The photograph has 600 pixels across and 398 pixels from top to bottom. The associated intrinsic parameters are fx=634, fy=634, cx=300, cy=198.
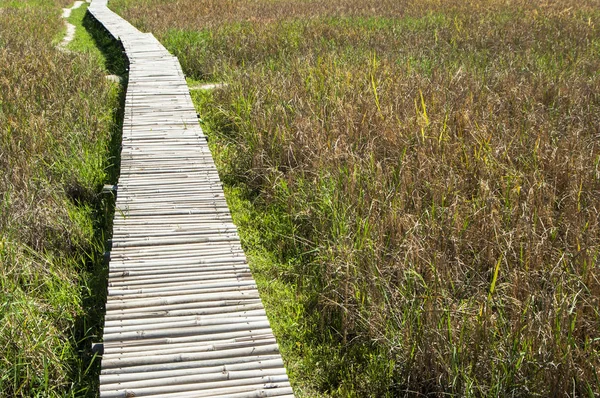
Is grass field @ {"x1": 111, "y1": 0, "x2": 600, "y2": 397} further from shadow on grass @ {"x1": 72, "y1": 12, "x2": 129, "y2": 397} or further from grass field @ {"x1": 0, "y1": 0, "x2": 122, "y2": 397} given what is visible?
grass field @ {"x1": 0, "y1": 0, "x2": 122, "y2": 397}

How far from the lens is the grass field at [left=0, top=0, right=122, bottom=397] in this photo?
3.08 metres

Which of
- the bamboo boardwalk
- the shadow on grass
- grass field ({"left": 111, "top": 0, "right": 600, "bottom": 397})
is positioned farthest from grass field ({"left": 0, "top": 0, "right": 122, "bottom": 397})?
grass field ({"left": 111, "top": 0, "right": 600, "bottom": 397})

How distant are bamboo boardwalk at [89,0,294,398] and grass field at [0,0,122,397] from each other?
0.24 m

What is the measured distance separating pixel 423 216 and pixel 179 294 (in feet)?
5.62

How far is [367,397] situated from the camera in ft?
9.93

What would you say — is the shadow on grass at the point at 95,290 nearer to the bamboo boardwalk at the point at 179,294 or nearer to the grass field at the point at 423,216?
the bamboo boardwalk at the point at 179,294

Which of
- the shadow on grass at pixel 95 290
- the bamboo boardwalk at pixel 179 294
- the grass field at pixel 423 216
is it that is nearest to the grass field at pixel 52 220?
the shadow on grass at pixel 95 290

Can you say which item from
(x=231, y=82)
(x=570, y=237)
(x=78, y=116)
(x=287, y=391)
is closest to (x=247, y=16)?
(x=231, y=82)

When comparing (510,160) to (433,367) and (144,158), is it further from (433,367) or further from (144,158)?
(144,158)

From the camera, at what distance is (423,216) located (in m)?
4.21

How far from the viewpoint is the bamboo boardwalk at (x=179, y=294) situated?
2.79 metres

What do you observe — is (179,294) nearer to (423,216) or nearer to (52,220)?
(52,220)

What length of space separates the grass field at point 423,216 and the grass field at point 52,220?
3.57 feet

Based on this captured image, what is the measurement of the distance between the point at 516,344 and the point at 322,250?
161 centimetres
